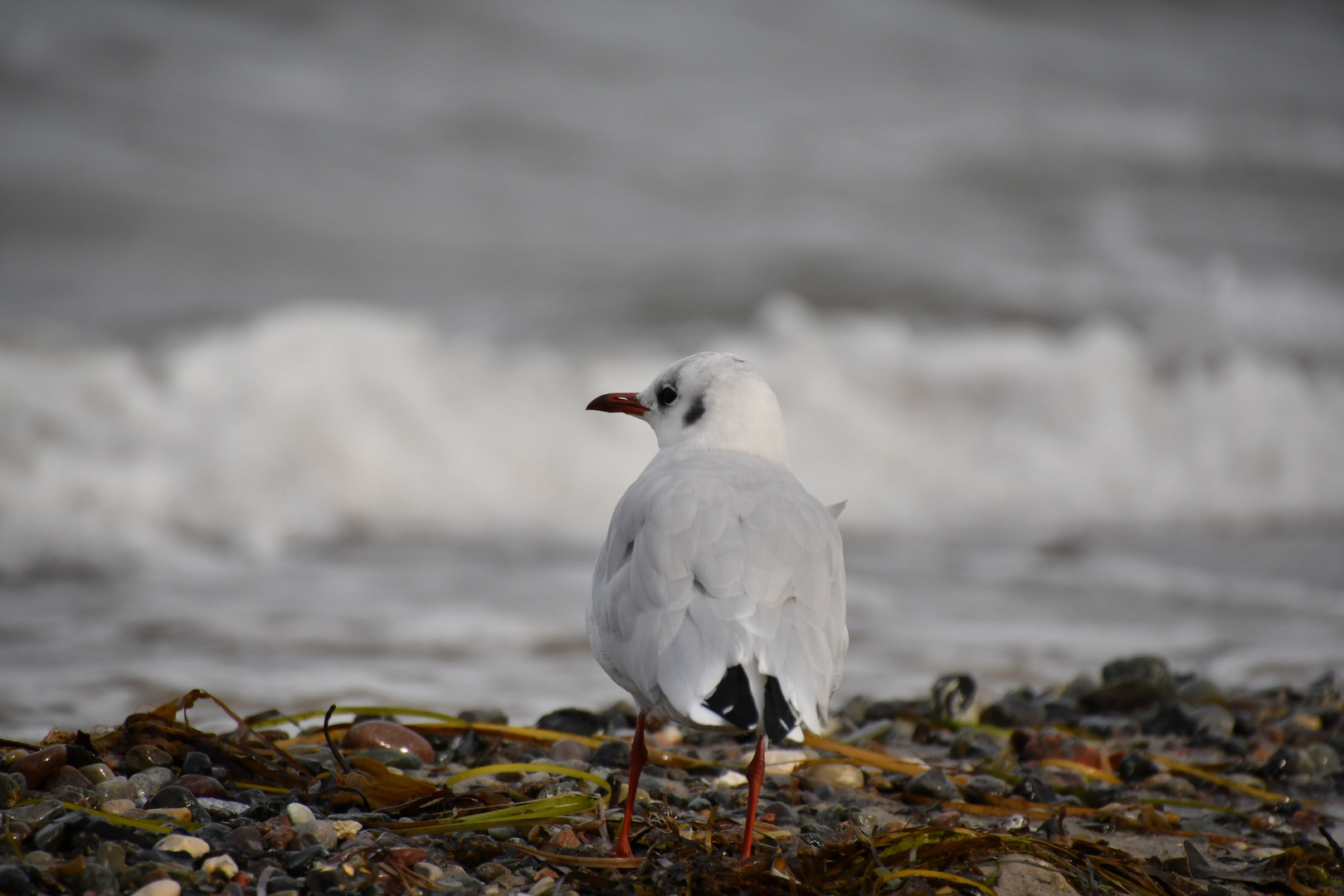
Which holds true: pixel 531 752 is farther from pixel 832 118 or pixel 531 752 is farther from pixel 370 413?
pixel 832 118

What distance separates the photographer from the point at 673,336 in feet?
34.1

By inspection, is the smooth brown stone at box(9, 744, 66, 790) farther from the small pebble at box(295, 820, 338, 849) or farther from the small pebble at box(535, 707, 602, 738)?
the small pebble at box(535, 707, 602, 738)

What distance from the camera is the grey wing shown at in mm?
2125

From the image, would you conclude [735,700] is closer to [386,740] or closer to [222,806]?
[222,806]

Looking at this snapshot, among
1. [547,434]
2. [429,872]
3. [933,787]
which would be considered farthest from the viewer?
[547,434]

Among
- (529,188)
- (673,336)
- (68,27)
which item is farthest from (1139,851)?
(68,27)

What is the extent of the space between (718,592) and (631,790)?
0.57 m

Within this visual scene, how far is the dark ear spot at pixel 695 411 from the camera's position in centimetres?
294

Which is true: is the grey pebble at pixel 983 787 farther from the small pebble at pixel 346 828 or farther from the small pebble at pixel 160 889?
the small pebble at pixel 160 889

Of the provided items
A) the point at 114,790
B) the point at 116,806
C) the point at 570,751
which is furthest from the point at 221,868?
the point at 570,751

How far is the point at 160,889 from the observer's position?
75.7 inches

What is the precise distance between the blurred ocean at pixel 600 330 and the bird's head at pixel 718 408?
6.24 ft

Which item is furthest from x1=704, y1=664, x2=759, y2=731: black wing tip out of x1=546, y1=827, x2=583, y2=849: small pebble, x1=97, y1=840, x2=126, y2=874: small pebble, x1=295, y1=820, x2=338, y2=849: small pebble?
x1=97, y1=840, x2=126, y2=874: small pebble

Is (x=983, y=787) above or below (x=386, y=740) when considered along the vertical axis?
below
